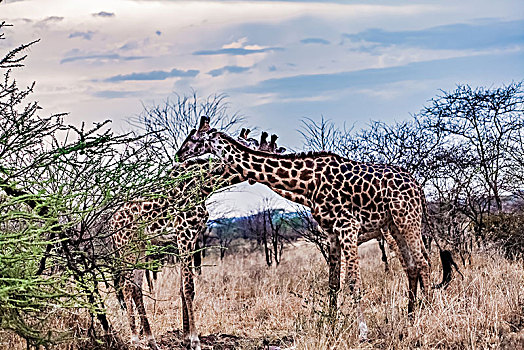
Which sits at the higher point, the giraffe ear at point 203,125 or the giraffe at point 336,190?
the giraffe ear at point 203,125

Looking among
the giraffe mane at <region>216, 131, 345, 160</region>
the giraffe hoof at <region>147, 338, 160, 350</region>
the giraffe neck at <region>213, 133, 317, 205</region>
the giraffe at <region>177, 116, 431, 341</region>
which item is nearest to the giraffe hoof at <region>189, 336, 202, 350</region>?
the giraffe hoof at <region>147, 338, 160, 350</region>

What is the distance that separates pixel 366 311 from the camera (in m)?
8.89

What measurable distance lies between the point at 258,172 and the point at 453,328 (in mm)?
3072

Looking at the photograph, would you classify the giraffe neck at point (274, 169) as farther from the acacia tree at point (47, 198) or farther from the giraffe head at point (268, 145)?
the acacia tree at point (47, 198)

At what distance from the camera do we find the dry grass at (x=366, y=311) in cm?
730

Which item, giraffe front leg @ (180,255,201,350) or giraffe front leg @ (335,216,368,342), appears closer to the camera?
giraffe front leg @ (335,216,368,342)

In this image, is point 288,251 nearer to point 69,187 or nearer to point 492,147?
point 492,147

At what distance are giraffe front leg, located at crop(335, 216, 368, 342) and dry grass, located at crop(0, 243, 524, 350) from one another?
0.42 feet

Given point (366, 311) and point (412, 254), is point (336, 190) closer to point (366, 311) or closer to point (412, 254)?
point (412, 254)

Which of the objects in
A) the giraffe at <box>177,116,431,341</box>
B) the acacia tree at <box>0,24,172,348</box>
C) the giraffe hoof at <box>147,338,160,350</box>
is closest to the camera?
the acacia tree at <box>0,24,172,348</box>

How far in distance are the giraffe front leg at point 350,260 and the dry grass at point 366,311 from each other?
129 mm

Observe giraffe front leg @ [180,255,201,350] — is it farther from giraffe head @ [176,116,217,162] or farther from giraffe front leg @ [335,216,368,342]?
giraffe front leg @ [335,216,368,342]

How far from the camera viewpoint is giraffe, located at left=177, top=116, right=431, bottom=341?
847 cm

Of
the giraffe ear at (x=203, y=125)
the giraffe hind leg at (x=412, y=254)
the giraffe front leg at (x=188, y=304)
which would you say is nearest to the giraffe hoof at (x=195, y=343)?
the giraffe front leg at (x=188, y=304)
